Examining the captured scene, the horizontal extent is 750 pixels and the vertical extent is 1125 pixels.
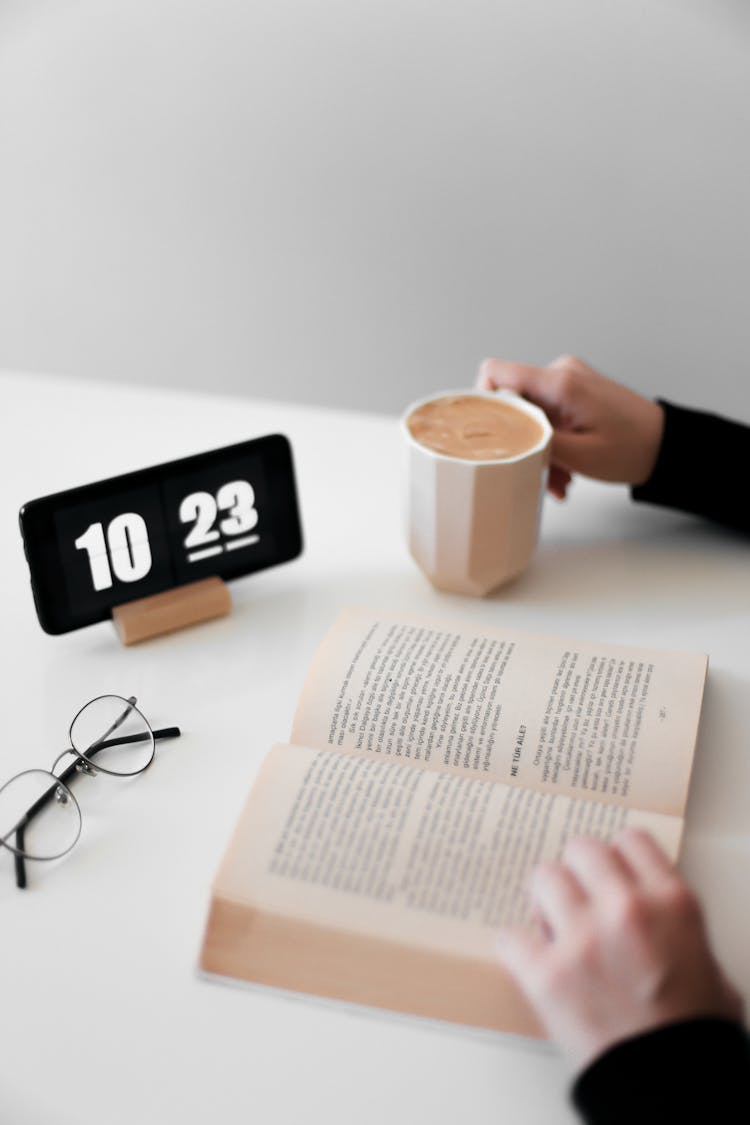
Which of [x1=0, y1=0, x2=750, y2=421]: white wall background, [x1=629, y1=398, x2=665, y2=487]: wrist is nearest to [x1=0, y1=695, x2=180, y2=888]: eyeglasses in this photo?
[x1=629, y1=398, x2=665, y2=487]: wrist

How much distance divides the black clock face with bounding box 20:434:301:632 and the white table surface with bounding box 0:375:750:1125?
2.0 inches

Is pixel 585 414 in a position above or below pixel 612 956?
above

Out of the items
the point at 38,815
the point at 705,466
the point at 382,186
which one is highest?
the point at 382,186

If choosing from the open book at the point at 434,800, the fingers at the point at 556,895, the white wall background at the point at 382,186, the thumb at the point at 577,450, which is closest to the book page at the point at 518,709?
the open book at the point at 434,800

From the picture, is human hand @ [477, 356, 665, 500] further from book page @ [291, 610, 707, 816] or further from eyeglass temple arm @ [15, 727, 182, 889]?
eyeglass temple arm @ [15, 727, 182, 889]

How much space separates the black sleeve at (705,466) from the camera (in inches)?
39.2

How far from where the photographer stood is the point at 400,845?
2.12 ft

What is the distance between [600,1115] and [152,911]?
299 millimetres

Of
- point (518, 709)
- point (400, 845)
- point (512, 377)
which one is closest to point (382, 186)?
point (512, 377)

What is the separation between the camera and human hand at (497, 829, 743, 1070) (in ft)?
1.79

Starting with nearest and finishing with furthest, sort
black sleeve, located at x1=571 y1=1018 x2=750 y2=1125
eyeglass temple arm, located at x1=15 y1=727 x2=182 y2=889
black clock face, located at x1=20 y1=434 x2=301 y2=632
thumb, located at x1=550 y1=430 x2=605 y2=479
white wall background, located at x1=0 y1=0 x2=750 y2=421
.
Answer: black sleeve, located at x1=571 y1=1018 x2=750 y2=1125 < eyeglass temple arm, located at x1=15 y1=727 x2=182 y2=889 < black clock face, located at x1=20 y1=434 x2=301 y2=632 < thumb, located at x1=550 y1=430 x2=605 y2=479 < white wall background, located at x1=0 y1=0 x2=750 y2=421

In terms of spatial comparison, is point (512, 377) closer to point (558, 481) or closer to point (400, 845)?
point (558, 481)

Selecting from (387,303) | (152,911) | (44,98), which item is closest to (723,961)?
(152,911)

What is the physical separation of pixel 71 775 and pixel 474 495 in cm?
38
